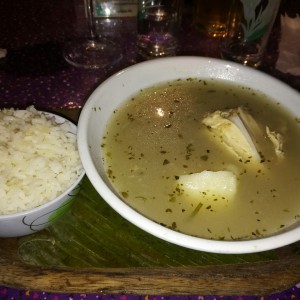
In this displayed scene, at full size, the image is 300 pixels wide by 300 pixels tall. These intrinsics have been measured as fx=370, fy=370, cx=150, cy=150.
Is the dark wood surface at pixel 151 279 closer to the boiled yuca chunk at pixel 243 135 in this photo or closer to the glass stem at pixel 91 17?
the boiled yuca chunk at pixel 243 135

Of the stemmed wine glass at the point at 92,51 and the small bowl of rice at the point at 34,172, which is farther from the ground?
the small bowl of rice at the point at 34,172

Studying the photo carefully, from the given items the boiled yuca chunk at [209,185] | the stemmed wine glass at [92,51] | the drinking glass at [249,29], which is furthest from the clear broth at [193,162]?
the stemmed wine glass at [92,51]

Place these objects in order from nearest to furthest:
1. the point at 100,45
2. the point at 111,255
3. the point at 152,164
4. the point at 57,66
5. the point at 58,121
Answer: the point at 111,255, the point at 152,164, the point at 58,121, the point at 57,66, the point at 100,45

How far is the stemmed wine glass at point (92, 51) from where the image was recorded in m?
2.09

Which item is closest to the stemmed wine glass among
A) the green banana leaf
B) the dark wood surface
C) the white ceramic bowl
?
the white ceramic bowl

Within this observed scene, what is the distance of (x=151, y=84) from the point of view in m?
1.71

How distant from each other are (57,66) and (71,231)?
112 centimetres

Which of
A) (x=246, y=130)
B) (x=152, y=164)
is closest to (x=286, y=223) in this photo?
(x=246, y=130)

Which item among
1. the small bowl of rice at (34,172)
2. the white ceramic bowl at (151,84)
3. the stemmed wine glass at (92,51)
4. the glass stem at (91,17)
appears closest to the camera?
the white ceramic bowl at (151,84)

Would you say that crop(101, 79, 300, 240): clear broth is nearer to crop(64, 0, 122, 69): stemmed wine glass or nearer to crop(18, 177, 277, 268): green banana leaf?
crop(18, 177, 277, 268): green banana leaf

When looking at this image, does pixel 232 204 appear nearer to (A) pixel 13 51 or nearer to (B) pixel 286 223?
(B) pixel 286 223

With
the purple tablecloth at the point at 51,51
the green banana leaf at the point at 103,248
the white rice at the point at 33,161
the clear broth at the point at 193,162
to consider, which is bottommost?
the green banana leaf at the point at 103,248

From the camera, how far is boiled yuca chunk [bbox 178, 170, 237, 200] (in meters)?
1.26

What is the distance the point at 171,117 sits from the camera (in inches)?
61.3
